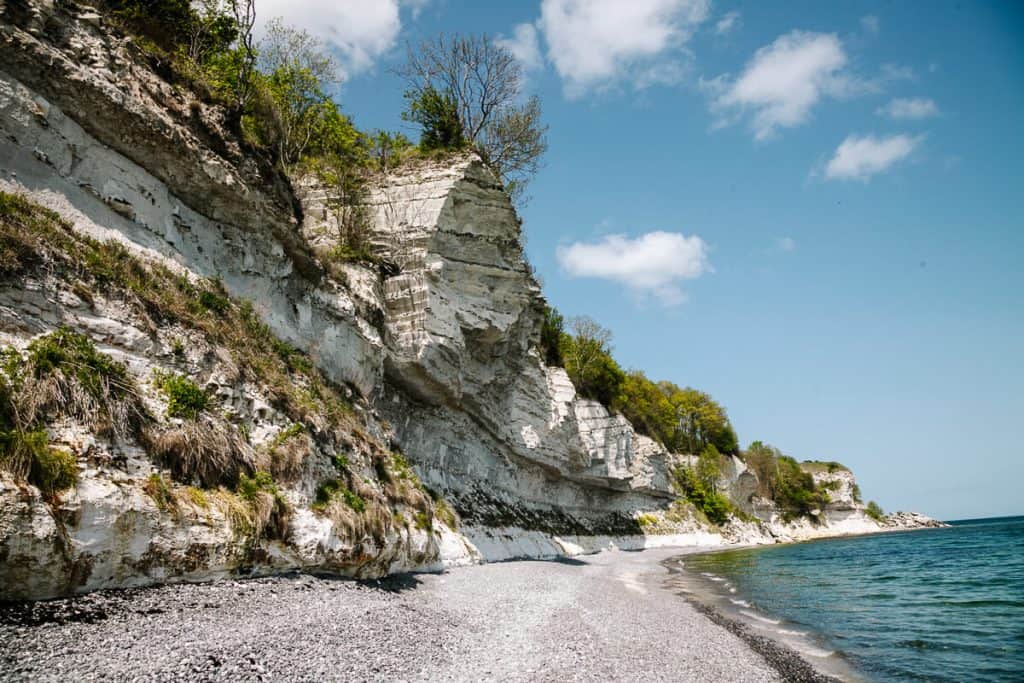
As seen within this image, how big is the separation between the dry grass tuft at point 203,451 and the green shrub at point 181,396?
0.20 metres

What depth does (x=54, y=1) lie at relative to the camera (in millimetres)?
10570

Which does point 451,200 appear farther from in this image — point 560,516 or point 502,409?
point 560,516

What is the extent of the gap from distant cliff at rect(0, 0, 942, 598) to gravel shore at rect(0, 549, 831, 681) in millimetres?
654

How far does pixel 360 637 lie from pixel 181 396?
16.0 feet

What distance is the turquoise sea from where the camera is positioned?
10.2 metres

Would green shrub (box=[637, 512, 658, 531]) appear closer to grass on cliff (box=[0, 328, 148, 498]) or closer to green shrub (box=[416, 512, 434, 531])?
green shrub (box=[416, 512, 434, 531])

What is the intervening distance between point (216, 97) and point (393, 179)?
311 inches

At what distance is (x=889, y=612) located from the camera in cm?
1553

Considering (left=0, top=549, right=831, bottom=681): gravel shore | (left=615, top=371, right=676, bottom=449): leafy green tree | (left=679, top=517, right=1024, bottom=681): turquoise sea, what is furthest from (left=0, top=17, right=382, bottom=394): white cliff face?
(left=615, top=371, right=676, bottom=449): leafy green tree

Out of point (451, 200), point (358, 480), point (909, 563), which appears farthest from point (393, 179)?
point (909, 563)

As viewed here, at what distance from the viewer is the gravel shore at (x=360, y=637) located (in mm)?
5281

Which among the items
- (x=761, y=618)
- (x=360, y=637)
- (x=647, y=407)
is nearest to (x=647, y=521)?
(x=647, y=407)

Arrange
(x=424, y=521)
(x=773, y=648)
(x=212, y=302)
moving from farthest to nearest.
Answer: (x=424, y=521), (x=212, y=302), (x=773, y=648)

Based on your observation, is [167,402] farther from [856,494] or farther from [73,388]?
[856,494]
